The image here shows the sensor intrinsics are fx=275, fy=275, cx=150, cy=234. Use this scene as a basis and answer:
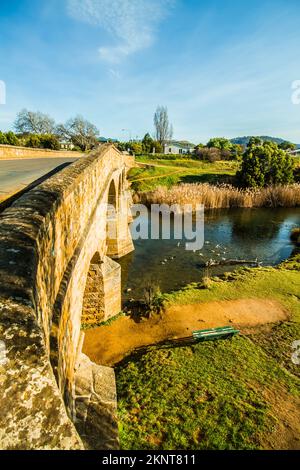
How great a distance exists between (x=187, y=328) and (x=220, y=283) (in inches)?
166

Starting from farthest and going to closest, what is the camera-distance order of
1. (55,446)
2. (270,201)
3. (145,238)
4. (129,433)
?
(270,201) → (145,238) → (129,433) → (55,446)

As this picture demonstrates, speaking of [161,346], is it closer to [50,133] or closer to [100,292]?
[100,292]

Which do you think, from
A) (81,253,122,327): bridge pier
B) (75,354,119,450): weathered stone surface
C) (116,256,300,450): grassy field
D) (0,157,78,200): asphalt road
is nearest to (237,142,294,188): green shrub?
(116,256,300,450): grassy field

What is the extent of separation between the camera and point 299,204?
33406 millimetres

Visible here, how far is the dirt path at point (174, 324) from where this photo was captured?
8.76 meters

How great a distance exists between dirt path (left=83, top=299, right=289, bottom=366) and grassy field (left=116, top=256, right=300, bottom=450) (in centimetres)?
64

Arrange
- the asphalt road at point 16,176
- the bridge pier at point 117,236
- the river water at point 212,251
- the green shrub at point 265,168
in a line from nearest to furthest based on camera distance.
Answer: the asphalt road at point 16,176 < the river water at point 212,251 < the bridge pier at point 117,236 < the green shrub at point 265,168

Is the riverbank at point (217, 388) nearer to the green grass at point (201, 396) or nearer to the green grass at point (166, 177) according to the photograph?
the green grass at point (201, 396)

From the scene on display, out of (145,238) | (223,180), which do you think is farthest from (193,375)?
(223,180)

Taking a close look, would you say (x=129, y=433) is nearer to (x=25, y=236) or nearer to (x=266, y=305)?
(x=25, y=236)

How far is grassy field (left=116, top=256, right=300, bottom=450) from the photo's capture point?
5207 mm

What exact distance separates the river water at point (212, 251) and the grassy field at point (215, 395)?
539 cm

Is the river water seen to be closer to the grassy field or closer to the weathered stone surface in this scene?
the grassy field

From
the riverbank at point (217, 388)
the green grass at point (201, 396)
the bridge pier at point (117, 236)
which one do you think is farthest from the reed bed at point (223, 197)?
the green grass at point (201, 396)
